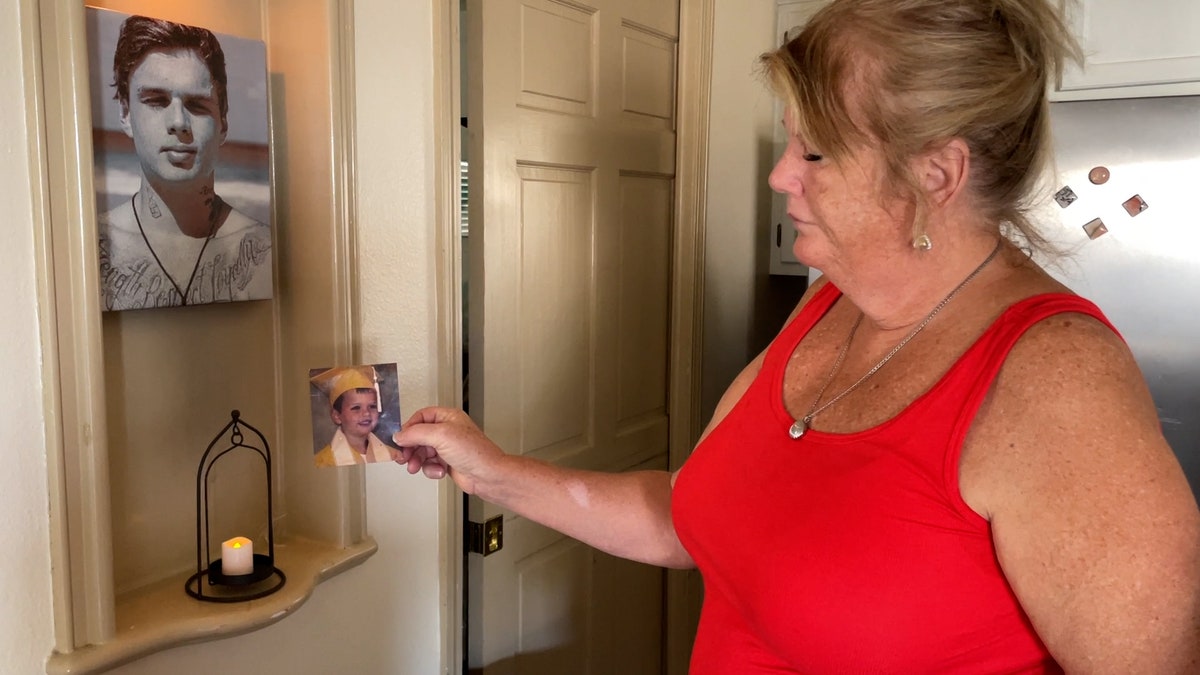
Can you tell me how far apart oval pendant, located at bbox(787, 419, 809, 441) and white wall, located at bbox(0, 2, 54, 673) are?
833mm

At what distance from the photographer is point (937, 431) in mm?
825

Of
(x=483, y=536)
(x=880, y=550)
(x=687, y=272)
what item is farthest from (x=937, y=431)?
(x=687, y=272)

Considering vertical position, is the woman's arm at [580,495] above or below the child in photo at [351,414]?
below

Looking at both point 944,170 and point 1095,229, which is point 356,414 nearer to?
point 944,170

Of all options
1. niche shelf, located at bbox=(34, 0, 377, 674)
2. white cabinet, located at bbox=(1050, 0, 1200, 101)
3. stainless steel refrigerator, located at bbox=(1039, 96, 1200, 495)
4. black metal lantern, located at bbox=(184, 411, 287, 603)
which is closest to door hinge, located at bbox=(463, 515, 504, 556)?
niche shelf, located at bbox=(34, 0, 377, 674)

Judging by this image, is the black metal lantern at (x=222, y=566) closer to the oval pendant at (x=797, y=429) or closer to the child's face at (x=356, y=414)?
the child's face at (x=356, y=414)

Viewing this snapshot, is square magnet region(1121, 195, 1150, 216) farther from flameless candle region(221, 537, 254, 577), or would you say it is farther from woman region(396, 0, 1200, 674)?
flameless candle region(221, 537, 254, 577)

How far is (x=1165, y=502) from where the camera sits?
0.69 m

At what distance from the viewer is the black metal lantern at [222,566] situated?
1.24 metres

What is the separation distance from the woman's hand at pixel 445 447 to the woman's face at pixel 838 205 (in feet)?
1.66

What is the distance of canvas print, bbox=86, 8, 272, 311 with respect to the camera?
112cm

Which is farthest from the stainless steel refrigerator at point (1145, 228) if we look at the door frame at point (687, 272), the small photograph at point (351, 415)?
the small photograph at point (351, 415)

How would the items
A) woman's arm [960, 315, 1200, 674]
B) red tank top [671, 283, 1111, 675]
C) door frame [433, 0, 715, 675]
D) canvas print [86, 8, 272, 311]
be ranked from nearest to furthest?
woman's arm [960, 315, 1200, 674], red tank top [671, 283, 1111, 675], canvas print [86, 8, 272, 311], door frame [433, 0, 715, 675]

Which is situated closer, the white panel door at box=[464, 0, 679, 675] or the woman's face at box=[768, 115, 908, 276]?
the woman's face at box=[768, 115, 908, 276]
